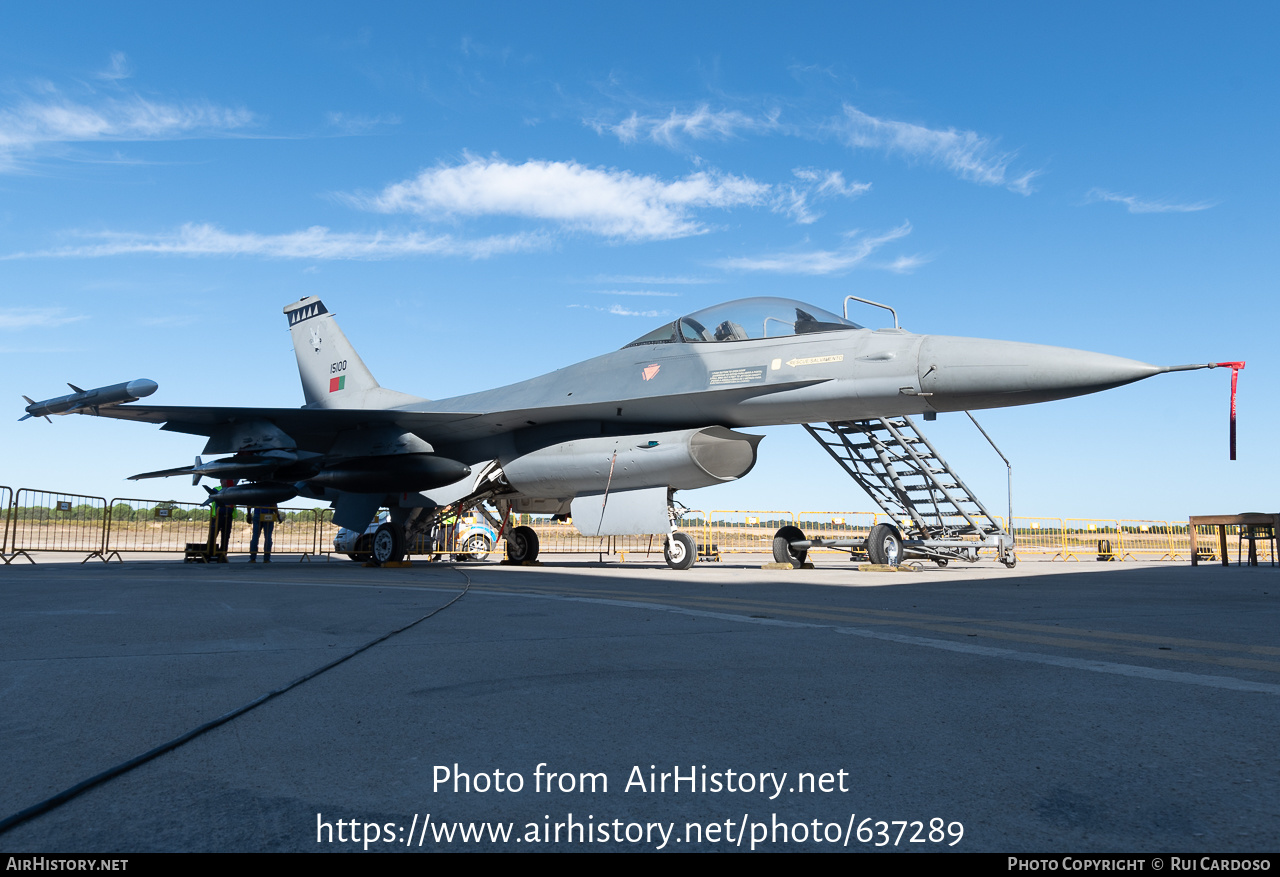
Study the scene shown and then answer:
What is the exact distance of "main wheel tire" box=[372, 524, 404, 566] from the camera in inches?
533

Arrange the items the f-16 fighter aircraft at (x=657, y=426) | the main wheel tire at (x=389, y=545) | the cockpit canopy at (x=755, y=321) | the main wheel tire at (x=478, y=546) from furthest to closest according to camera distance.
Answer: the main wheel tire at (x=478, y=546), the main wheel tire at (x=389, y=545), the cockpit canopy at (x=755, y=321), the f-16 fighter aircraft at (x=657, y=426)

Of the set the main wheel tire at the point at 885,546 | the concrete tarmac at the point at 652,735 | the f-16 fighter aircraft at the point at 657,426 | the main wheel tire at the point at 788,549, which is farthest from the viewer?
the main wheel tire at the point at 788,549

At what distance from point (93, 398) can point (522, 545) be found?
7262 mm

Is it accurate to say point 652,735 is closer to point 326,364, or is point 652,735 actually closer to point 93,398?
point 93,398

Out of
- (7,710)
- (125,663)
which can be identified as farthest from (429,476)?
(7,710)

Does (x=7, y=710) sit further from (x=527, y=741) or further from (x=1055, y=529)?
(x=1055, y=529)

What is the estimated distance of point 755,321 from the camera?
34.2 feet

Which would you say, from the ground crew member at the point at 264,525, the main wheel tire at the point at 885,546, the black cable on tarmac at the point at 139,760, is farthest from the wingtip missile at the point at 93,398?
the main wheel tire at the point at 885,546

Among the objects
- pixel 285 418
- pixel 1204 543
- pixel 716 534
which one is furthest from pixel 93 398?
pixel 1204 543

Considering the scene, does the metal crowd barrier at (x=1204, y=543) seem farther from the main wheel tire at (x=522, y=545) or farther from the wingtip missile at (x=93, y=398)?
the wingtip missile at (x=93, y=398)

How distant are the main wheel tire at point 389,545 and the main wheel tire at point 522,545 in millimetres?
2349

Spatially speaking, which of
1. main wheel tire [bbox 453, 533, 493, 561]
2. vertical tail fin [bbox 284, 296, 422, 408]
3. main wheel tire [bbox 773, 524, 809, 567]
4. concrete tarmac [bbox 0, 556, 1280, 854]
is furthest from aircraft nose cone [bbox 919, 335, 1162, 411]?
main wheel tire [bbox 453, 533, 493, 561]

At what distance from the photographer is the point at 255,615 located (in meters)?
5.51

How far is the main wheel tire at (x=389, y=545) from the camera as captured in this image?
1353 cm
